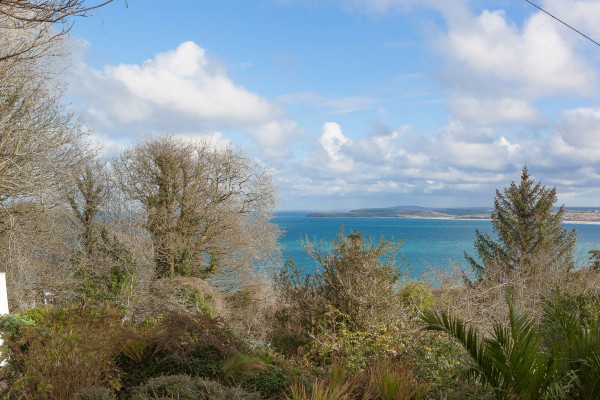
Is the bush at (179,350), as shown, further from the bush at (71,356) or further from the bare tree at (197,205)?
the bare tree at (197,205)

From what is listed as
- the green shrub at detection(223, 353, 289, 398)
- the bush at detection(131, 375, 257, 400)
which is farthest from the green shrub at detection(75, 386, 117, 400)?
the green shrub at detection(223, 353, 289, 398)

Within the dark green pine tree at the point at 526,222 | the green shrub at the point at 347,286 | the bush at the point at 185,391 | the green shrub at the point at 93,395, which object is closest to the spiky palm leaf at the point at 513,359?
the bush at the point at 185,391

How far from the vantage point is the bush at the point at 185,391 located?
4.14m

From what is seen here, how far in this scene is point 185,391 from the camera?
425 cm

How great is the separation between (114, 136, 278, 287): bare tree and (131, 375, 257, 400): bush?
16.6 m

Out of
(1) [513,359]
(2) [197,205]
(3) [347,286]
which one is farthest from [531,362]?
(2) [197,205]

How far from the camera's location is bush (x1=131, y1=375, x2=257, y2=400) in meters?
4.14

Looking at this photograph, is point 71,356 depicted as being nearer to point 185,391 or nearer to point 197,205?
point 185,391

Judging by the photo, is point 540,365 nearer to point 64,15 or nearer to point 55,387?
point 55,387

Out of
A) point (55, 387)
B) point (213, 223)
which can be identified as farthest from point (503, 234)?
point (55, 387)

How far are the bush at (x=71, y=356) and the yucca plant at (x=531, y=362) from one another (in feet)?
11.9

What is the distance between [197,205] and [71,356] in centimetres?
1698

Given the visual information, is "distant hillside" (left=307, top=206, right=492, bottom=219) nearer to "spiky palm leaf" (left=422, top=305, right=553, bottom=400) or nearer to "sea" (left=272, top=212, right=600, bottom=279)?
"sea" (left=272, top=212, right=600, bottom=279)

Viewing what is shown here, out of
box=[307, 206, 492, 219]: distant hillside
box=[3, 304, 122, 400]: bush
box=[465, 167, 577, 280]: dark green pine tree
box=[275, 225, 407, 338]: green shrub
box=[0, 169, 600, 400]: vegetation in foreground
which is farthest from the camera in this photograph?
box=[307, 206, 492, 219]: distant hillside
